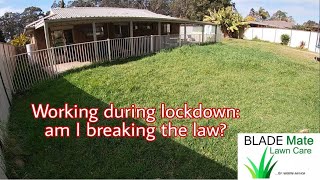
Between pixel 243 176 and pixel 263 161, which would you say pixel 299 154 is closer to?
pixel 263 161

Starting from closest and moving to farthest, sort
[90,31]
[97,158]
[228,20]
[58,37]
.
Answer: [97,158]
[58,37]
[90,31]
[228,20]

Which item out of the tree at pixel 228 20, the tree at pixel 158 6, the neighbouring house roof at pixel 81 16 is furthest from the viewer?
the tree at pixel 158 6

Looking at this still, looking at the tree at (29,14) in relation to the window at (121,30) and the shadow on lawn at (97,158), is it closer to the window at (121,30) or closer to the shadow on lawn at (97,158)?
the window at (121,30)

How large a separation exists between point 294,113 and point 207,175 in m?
4.39

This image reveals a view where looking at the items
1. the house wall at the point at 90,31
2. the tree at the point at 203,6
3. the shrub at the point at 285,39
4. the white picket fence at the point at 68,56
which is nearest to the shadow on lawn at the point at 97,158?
the white picket fence at the point at 68,56

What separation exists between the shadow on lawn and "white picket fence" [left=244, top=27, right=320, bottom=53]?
82.5 ft

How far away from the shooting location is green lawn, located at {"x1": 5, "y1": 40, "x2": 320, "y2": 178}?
5.16 meters

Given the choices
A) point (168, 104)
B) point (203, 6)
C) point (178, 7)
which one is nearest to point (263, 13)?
point (178, 7)

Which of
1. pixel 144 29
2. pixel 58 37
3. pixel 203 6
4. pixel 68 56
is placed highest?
pixel 203 6

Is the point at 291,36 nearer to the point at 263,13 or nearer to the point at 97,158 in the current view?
the point at 97,158

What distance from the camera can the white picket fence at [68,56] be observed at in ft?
29.7

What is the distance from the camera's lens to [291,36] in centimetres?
2980

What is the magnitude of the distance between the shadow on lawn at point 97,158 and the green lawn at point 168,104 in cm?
2

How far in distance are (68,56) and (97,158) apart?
22.9ft
